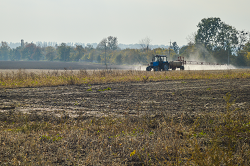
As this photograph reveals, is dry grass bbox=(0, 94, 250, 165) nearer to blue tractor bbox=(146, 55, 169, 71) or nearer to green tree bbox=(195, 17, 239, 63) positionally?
blue tractor bbox=(146, 55, 169, 71)

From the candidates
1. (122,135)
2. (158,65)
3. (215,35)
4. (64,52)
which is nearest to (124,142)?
(122,135)

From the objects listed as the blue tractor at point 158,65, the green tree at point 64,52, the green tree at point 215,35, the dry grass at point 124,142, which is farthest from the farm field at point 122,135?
the green tree at point 64,52

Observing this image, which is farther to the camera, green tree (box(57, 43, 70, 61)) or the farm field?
green tree (box(57, 43, 70, 61))

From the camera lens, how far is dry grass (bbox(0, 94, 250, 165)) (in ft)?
14.7

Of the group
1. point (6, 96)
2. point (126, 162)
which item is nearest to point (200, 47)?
point (6, 96)

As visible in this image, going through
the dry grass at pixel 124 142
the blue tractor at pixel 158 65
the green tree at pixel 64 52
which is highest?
the green tree at pixel 64 52

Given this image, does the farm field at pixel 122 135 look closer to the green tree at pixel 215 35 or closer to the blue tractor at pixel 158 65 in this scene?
the blue tractor at pixel 158 65

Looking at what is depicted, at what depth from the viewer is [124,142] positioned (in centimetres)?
534

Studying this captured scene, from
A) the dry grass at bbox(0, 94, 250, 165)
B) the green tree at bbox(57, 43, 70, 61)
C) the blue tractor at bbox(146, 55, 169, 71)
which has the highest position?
the green tree at bbox(57, 43, 70, 61)

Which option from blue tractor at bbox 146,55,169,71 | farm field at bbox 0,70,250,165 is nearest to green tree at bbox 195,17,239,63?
blue tractor at bbox 146,55,169,71

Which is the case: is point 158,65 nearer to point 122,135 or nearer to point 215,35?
point 122,135

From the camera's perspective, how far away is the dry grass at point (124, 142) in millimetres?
4488

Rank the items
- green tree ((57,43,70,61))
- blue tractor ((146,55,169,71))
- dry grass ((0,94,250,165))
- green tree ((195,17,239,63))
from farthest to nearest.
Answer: green tree ((57,43,70,61)) → green tree ((195,17,239,63)) → blue tractor ((146,55,169,71)) → dry grass ((0,94,250,165))

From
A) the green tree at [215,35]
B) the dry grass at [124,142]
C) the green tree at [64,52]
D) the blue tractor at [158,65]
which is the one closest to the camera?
the dry grass at [124,142]
